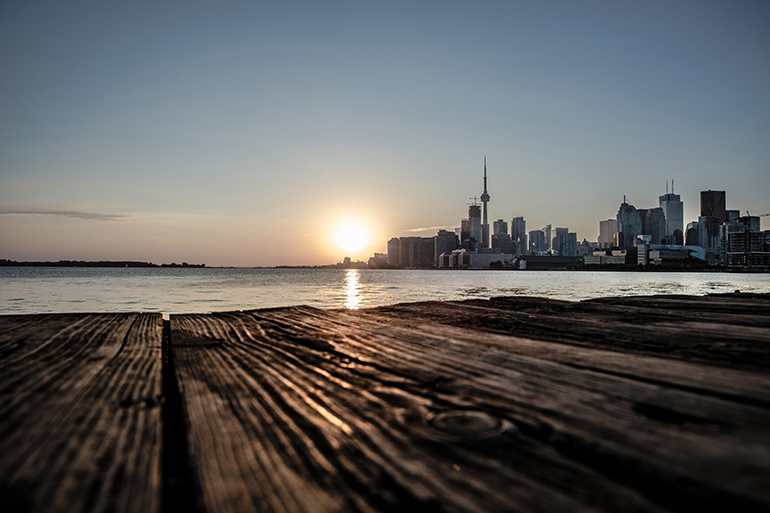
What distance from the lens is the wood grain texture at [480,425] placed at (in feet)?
2.58

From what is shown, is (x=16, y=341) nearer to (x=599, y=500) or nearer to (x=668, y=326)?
(x=599, y=500)

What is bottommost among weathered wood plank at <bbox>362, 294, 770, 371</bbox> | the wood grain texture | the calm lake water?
the calm lake water

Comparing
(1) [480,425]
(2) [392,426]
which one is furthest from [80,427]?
(1) [480,425]

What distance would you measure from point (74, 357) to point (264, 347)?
2.76 ft

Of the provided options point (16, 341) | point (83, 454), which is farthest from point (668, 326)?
point (16, 341)

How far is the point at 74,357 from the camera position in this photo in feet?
6.33

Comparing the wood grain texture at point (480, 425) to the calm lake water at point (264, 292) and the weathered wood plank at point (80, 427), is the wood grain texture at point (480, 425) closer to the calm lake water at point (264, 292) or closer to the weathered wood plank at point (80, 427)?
the weathered wood plank at point (80, 427)

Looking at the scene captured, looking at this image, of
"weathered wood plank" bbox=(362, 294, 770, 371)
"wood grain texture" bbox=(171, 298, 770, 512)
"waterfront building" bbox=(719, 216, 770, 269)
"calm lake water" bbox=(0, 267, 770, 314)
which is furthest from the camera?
"waterfront building" bbox=(719, 216, 770, 269)

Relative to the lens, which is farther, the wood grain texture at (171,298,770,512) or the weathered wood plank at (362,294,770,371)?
the weathered wood plank at (362,294,770,371)

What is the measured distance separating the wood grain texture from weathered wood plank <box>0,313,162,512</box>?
12 centimetres

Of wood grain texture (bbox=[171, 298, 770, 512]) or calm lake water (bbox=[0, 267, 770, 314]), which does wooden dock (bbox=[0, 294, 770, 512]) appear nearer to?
wood grain texture (bbox=[171, 298, 770, 512])

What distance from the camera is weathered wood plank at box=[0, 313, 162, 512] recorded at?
80cm

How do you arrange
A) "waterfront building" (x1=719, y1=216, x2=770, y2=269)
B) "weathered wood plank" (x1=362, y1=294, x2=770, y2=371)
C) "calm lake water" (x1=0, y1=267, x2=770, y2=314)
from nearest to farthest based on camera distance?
"weathered wood plank" (x1=362, y1=294, x2=770, y2=371) < "calm lake water" (x1=0, y1=267, x2=770, y2=314) < "waterfront building" (x1=719, y1=216, x2=770, y2=269)

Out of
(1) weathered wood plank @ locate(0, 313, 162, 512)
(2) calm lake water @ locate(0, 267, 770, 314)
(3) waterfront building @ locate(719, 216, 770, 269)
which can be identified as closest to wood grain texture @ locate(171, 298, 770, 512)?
(1) weathered wood plank @ locate(0, 313, 162, 512)
